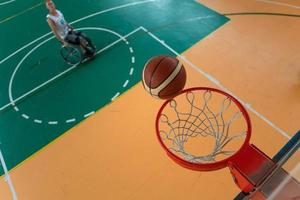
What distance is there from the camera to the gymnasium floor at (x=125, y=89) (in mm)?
4352

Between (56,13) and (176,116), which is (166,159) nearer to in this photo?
(176,116)

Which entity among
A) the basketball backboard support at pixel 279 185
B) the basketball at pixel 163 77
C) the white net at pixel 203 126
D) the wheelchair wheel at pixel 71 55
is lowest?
the white net at pixel 203 126

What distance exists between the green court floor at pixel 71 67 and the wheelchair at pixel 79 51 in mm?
147

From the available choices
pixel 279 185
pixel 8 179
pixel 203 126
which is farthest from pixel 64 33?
pixel 279 185

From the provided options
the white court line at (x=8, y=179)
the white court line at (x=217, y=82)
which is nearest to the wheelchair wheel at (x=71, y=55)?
the white court line at (x=217, y=82)

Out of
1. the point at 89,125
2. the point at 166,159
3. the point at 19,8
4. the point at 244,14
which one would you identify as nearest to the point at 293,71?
the point at 244,14

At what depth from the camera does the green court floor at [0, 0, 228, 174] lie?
5117mm

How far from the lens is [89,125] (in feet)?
16.3

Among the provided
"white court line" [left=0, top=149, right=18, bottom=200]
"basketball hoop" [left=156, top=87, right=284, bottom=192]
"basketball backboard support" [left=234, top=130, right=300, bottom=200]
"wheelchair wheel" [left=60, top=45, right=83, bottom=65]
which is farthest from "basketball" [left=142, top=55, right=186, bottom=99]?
"wheelchair wheel" [left=60, top=45, right=83, bottom=65]

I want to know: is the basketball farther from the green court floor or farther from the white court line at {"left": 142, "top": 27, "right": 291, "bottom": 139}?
the green court floor

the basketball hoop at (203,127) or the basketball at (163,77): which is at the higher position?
the basketball at (163,77)

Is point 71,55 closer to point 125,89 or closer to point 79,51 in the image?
point 79,51

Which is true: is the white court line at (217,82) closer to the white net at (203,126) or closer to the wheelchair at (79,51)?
the white net at (203,126)

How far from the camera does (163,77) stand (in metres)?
3.18
